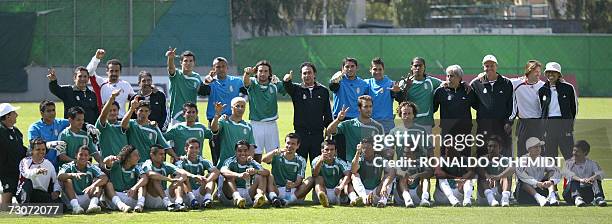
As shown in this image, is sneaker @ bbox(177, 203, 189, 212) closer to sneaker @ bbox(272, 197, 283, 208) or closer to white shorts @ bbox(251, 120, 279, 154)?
sneaker @ bbox(272, 197, 283, 208)

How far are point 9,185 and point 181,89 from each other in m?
3.27

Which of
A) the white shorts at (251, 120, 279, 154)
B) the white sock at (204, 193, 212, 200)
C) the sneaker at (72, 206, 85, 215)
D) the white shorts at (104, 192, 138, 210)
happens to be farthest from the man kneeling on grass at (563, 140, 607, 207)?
the sneaker at (72, 206, 85, 215)

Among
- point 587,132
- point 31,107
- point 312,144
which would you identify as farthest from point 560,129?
point 31,107

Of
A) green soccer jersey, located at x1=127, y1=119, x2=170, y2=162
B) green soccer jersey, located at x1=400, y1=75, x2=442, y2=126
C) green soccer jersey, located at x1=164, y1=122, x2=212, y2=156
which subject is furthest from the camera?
green soccer jersey, located at x1=400, y1=75, x2=442, y2=126

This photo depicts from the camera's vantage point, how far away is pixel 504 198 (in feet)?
43.5

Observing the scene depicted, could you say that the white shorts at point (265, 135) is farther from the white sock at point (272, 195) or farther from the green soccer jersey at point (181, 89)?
the white sock at point (272, 195)

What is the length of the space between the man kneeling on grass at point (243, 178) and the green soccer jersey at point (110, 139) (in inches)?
50.8

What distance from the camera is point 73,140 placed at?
1332cm

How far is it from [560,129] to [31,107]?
2612 centimetres

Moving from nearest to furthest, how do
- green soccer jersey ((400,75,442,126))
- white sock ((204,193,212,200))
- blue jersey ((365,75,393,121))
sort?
white sock ((204,193,212,200)) → green soccer jersey ((400,75,442,126)) → blue jersey ((365,75,393,121))

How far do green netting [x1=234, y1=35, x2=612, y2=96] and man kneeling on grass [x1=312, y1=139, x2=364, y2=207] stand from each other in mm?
34937

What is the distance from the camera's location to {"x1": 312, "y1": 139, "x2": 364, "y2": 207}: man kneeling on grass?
1341cm

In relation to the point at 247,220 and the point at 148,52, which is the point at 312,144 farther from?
the point at 148,52

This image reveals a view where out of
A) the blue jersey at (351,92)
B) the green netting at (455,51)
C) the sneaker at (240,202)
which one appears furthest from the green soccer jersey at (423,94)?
the green netting at (455,51)
